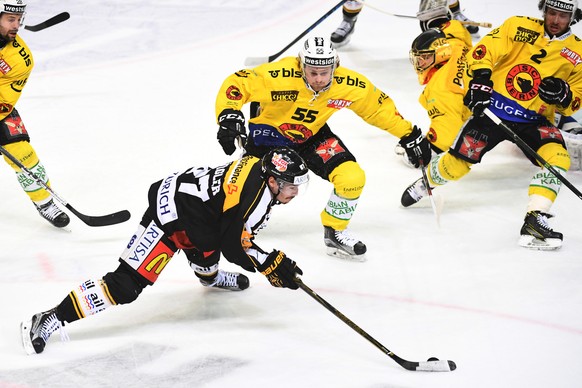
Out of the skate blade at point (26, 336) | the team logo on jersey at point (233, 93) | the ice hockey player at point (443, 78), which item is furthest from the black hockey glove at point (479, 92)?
the skate blade at point (26, 336)

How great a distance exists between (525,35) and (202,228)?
2310 millimetres

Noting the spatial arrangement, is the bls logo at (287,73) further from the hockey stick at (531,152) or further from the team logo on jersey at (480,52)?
the hockey stick at (531,152)

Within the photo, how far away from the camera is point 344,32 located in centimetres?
741

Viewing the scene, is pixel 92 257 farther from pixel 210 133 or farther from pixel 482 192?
pixel 482 192

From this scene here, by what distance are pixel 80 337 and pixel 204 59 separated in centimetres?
401

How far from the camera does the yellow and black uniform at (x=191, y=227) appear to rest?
341cm

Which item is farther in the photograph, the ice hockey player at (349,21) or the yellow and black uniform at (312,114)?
the ice hockey player at (349,21)

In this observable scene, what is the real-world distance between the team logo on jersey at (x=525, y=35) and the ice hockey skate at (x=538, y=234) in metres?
0.95

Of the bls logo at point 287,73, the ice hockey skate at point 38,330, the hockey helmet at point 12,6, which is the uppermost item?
the hockey helmet at point 12,6

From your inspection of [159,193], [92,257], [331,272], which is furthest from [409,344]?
[92,257]

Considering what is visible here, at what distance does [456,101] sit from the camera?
5.11 metres

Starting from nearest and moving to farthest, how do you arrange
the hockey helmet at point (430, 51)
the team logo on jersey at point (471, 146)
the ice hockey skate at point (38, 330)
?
1. the ice hockey skate at point (38, 330)
2. the team logo on jersey at point (471, 146)
3. the hockey helmet at point (430, 51)

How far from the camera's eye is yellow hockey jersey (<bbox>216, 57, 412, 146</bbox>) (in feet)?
14.4

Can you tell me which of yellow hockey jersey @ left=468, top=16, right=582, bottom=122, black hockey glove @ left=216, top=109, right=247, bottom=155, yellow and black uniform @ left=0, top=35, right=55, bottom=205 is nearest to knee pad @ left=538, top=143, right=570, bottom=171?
yellow hockey jersey @ left=468, top=16, right=582, bottom=122
